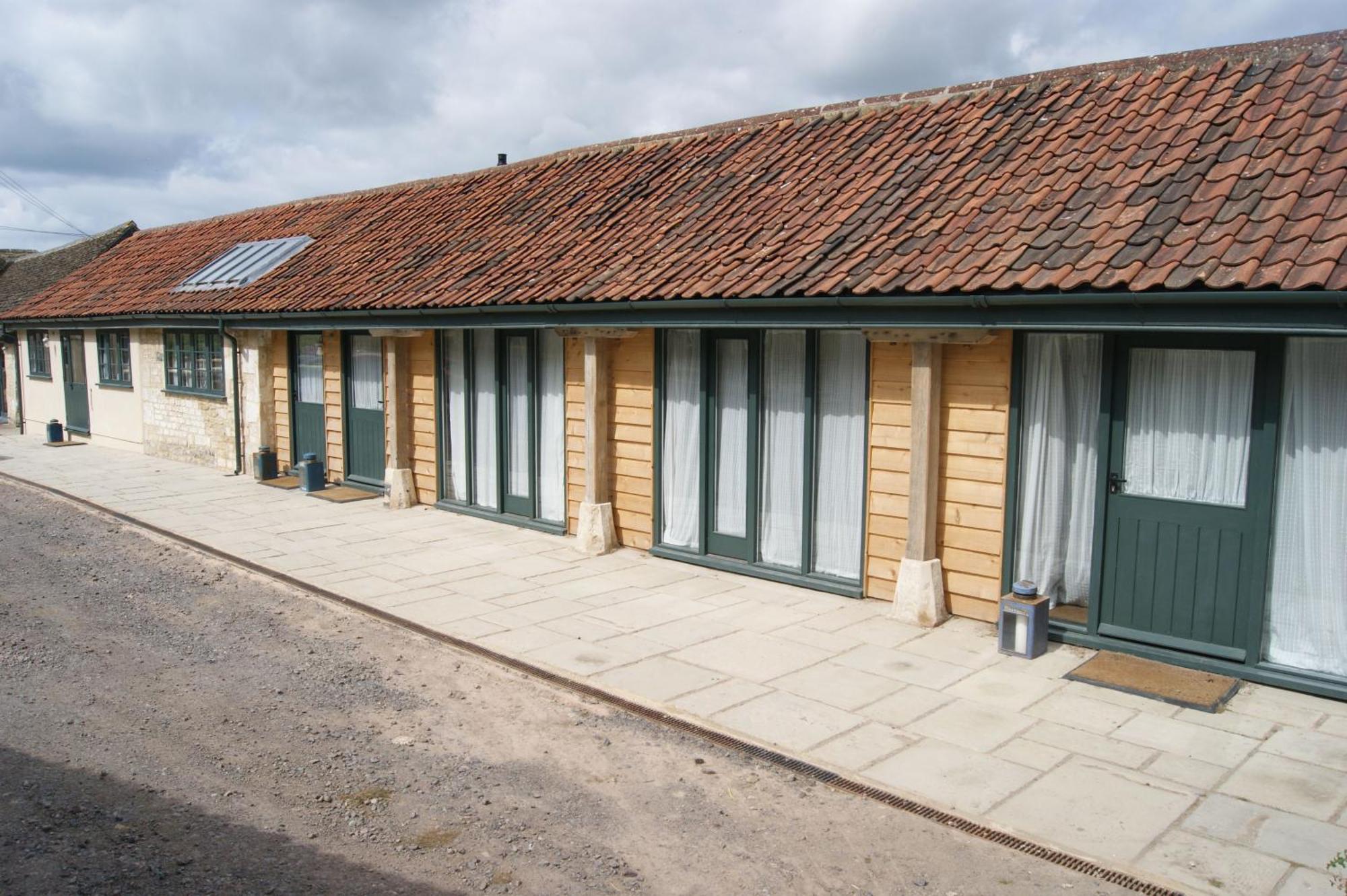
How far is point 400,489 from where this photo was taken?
1291 centimetres

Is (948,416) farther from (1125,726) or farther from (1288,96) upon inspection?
(1288,96)

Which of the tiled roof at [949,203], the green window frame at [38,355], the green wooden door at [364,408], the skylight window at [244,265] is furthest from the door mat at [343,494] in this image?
the green window frame at [38,355]

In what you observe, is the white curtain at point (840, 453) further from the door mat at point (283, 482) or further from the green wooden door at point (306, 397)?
the door mat at point (283, 482)

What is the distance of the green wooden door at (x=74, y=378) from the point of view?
2145cm

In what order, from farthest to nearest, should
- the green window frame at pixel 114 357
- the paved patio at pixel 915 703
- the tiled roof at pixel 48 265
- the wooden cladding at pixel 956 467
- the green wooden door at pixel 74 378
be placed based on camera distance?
the tiled roof at pixel 48 265 → the green wooden door at pixel 74 378 → the green window frame at pixel 114 357 → the wooden cladding at pixel 956 467 → the paved patio at pixel 915 703

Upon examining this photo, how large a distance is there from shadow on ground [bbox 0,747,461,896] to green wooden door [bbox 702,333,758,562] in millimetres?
5544

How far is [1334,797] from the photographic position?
4926mm

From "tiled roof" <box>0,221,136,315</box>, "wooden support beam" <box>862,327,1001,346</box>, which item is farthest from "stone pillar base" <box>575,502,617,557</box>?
"tiled roof" <box>0,221,136,315</box>

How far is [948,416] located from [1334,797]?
12.1 ft

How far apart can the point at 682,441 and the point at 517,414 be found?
2647 mm

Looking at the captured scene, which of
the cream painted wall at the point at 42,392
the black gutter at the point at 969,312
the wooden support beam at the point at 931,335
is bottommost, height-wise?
the cream painted wall at the point at 42,392

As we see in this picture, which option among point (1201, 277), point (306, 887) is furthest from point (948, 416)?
point (306, 887)

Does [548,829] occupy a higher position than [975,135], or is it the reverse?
[975,135]

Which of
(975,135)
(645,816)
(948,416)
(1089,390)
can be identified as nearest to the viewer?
(645,816)
